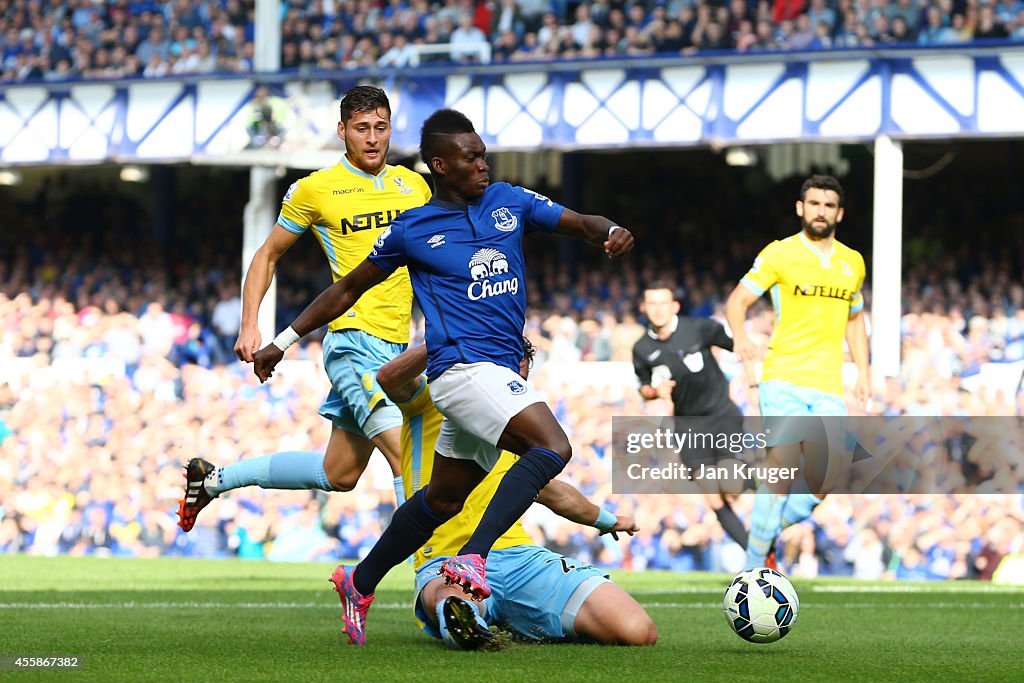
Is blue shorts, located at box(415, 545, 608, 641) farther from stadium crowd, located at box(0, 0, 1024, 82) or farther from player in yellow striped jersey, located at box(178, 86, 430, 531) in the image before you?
stadium crowd, located at box(0, 0, 1024, 82)

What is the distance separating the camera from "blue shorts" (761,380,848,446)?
988 centimetres

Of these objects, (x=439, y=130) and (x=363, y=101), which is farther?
(x=363, y=101)

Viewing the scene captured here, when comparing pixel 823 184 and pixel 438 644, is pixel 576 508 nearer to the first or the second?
pixel 438 644

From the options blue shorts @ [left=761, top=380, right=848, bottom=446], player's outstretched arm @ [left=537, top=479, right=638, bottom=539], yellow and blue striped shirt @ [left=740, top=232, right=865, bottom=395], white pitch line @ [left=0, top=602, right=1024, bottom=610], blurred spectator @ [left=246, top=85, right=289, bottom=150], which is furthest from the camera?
blurred spectator @ [left=246, top=85, right=289, bottom=150]

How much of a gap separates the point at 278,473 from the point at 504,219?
2.56 metres

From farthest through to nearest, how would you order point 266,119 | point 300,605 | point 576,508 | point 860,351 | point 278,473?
point 266,119 → point 860,351 → point 300,605 → point 278,473 → point 576,508

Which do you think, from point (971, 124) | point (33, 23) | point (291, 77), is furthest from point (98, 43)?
point (971, 124)

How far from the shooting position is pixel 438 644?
647 cm

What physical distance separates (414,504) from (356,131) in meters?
2.48

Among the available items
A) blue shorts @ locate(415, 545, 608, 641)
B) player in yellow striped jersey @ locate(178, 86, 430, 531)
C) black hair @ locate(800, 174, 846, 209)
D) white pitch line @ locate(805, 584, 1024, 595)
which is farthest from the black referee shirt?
blue shorts @ locate(415, 545, 608, 641)

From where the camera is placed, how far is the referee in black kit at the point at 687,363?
40.1 feet

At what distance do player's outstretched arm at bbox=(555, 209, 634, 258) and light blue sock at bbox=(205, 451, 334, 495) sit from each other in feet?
7.85

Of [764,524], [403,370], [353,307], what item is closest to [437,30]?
[764,524]

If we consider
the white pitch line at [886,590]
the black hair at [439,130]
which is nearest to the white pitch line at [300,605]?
the white pitch line at [886,590]
